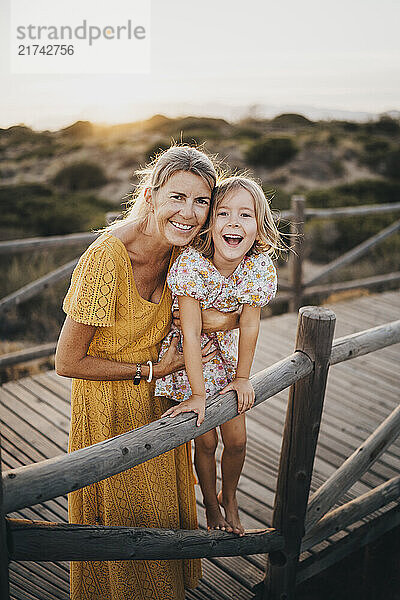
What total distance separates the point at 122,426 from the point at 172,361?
0.29 m

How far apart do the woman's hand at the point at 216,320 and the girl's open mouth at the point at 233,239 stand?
0.84 feet

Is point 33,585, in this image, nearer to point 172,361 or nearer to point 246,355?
point 172,361

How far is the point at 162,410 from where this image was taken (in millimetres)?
2125

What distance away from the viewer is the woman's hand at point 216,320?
208 cm

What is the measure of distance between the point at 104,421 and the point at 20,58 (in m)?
3.82

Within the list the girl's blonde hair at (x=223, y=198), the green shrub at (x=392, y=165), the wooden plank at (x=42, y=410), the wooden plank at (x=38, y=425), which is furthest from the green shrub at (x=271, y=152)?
the girl's blonde hair at (x=223, y=198)

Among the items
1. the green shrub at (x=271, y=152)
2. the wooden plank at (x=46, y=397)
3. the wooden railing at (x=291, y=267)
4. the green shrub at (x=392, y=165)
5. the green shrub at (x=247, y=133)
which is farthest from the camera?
the green shrub at (x=247, y=133)

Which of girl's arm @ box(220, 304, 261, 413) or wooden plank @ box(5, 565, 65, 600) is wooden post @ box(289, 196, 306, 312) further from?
wooden plank @ box(5, 565, 65, 600)

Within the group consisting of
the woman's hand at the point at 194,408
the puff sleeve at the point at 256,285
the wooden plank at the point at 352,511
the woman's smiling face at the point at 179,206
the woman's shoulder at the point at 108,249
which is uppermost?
the woman's smiling face at the point at 179,206

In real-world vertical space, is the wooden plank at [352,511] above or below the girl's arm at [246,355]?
below

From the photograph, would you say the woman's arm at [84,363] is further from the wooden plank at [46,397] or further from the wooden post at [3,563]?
the wooden plank at [46,397]

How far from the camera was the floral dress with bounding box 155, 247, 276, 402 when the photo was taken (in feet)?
6.42

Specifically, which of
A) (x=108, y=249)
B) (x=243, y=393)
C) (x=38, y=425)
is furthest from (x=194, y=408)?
(x=38, y=425)

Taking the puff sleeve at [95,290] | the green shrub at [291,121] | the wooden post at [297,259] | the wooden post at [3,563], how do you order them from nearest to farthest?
the wooden post at [3,563], the puff sleeve at [95,290], the wooden post at [297,259], the green shrub at [291,121]
